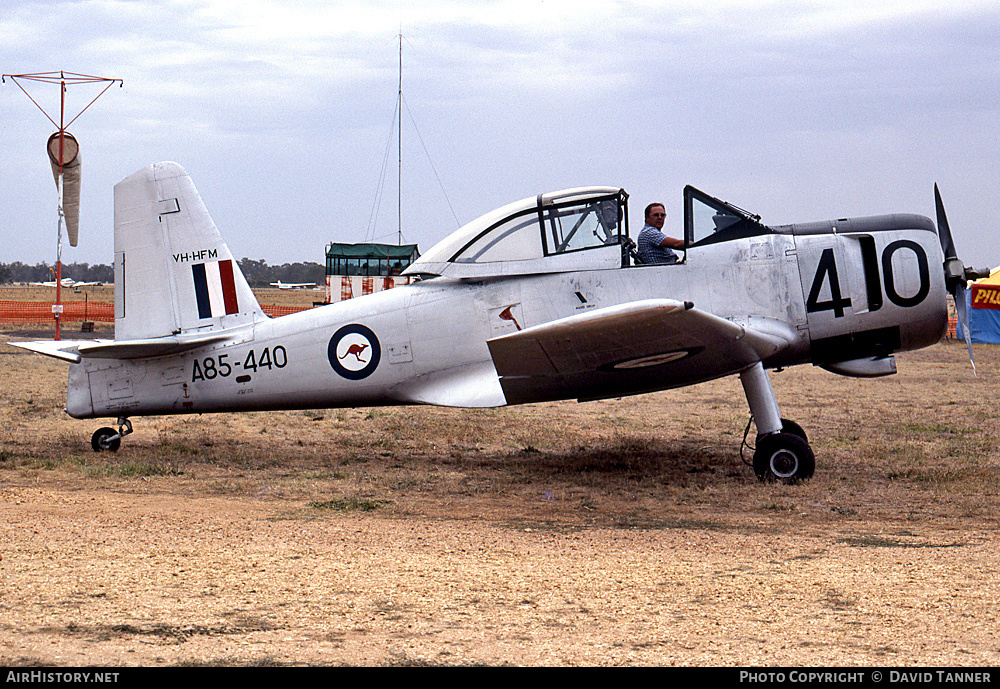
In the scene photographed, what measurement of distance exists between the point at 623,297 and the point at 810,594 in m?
4.23

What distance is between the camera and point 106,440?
10.0 metres

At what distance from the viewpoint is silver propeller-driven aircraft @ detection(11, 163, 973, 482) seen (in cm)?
840

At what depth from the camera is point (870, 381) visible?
19000 mm

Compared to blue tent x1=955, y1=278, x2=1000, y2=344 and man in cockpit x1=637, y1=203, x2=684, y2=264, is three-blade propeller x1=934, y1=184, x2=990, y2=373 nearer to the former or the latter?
man in cockpit x1=637, y1=203, x2=684, y2=264

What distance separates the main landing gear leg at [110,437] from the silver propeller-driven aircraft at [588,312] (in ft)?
2.69

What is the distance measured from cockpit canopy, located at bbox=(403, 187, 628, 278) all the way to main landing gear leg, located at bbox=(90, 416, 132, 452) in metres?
3.77

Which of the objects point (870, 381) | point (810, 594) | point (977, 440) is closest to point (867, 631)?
point (810, 594)

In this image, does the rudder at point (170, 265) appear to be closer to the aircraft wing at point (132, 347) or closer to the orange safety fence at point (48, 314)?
the aircraft wing at point (132, 347)

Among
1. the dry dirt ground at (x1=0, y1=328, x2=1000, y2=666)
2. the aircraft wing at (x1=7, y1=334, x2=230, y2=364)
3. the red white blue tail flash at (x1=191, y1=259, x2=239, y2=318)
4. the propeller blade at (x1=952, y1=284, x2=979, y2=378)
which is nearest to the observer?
the dry dirt ground at (x1=0, y1=328, x2=1000, y2=666)

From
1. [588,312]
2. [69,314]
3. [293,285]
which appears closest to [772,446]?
[588,312]

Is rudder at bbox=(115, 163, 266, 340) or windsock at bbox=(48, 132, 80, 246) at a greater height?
windsock at bbox=(48, 132, 80, 246)

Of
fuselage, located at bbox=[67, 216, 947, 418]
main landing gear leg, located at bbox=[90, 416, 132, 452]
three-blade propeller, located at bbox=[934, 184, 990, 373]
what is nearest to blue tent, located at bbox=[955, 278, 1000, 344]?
three-blade propeller, located at bbox=[934, 184, 990, 373]

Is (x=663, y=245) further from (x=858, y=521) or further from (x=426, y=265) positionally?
(x=858, y=521)

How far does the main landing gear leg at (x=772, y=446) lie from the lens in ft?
27.2
